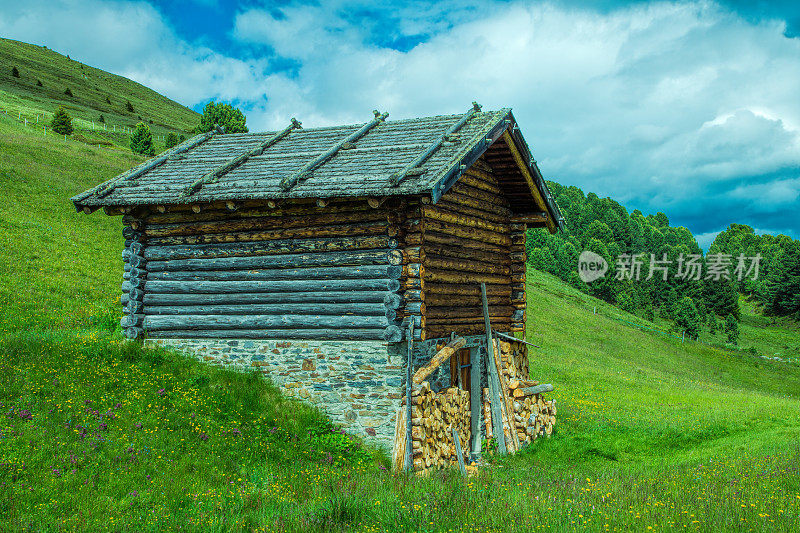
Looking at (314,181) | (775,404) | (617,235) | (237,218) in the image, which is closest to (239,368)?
(237,218)

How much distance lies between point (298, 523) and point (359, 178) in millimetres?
7099

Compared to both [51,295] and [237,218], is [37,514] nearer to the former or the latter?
[237,218]

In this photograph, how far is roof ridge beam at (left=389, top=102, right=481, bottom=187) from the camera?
12.2 metres

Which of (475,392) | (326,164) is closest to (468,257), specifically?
(475,392)

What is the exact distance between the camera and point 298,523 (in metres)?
7.83

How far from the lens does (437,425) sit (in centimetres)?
1317

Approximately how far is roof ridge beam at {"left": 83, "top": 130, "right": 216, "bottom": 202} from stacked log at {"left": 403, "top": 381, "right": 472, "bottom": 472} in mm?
9009

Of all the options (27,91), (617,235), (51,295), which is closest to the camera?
(51,295)

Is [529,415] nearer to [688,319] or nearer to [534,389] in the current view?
[534,389]

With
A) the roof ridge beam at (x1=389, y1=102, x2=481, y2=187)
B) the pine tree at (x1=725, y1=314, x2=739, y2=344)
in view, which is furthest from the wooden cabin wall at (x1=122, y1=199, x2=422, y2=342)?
the pine tree at (x1=725, y1=314, x2=739, y2=344)

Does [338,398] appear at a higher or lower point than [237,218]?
lower

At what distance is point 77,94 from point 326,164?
108146 millimetres

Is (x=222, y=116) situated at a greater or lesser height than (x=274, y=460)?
greater

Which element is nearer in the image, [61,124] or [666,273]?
[61,124]
